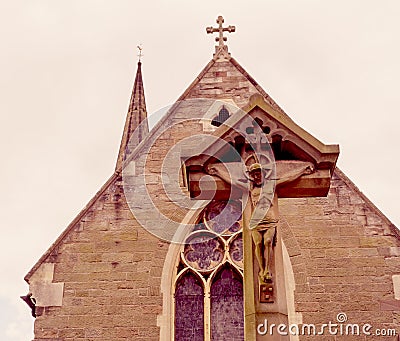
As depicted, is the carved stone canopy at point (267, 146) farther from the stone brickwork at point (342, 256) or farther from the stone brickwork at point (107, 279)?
the stone brickwork at point (107, 279)

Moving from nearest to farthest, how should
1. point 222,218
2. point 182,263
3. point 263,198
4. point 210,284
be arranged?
point 263,198, point 210,284, point 182,263, point 222,218

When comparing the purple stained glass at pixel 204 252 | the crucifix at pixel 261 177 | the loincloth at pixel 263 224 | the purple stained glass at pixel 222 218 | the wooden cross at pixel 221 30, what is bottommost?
the loincloth at pixel 263 224

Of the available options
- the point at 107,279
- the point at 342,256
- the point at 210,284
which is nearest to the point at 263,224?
the point at 342,256

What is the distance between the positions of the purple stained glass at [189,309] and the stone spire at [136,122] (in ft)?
16.0

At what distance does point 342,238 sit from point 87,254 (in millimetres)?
3457

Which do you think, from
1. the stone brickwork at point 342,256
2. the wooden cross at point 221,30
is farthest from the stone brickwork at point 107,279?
the wooden cross at point 221,30

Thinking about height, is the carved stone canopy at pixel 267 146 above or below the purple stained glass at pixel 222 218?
below

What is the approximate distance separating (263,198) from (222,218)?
467 cm

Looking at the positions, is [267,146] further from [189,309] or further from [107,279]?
[107,279]

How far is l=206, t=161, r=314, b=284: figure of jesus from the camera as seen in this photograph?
16.1 ft

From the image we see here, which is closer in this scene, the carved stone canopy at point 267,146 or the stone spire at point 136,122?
the carved stone canopy at point 267,146

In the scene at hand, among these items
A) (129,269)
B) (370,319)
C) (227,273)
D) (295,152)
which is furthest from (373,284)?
(295,152)

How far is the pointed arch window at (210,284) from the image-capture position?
345 inches

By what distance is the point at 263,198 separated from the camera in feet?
17.0
